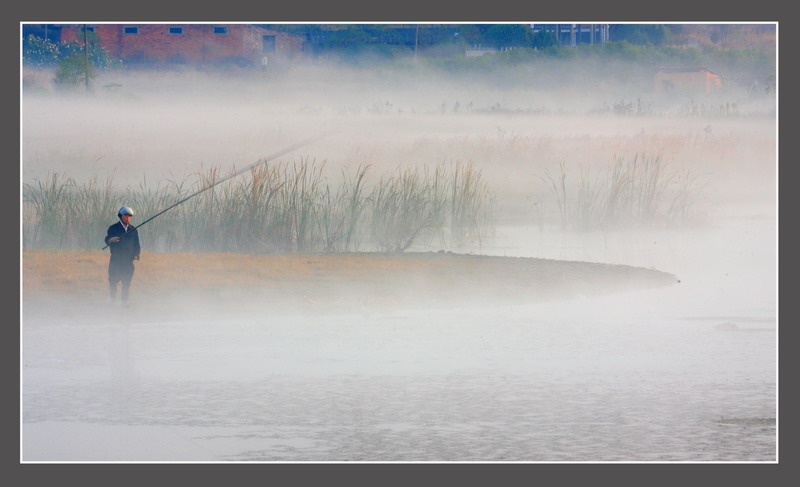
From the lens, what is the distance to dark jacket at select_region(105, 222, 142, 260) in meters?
12.5

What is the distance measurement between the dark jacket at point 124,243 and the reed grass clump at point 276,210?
3.30 metres

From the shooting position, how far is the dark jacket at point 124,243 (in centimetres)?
1245

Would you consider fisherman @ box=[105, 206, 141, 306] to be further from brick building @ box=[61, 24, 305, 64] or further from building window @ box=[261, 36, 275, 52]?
building window @ box=[261, 36, 275, 52]

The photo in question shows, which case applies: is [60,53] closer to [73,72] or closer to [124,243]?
[73,72]

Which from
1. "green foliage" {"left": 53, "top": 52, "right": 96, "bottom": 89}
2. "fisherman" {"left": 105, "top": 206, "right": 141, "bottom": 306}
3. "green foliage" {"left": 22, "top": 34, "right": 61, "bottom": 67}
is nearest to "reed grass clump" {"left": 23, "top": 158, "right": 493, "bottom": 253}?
"fisherman" {"left": 105, "top": 206, "right": 141, "bottom": 306}

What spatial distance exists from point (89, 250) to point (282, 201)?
8.12 feet

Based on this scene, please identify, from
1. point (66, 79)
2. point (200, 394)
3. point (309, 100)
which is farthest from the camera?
point (66, 79)

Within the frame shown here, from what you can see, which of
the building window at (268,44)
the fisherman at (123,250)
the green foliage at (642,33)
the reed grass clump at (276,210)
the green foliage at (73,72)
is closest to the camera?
the fisherman at (123,250)

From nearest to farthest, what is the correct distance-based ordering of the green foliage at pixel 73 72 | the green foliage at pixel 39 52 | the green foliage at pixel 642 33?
the green foliage at pixel 642 33
the green foliage at pixel 73 72
the green foliage at pixel 39 52

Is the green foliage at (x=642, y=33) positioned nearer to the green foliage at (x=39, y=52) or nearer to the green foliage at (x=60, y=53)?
the green foliage at (x=60, y=53)

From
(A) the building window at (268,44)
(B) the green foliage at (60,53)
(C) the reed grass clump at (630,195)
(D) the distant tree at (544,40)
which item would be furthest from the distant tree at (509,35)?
(B) the green foliage at (60,53)

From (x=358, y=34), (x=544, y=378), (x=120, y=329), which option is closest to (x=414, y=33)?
(x=358, y=34)
